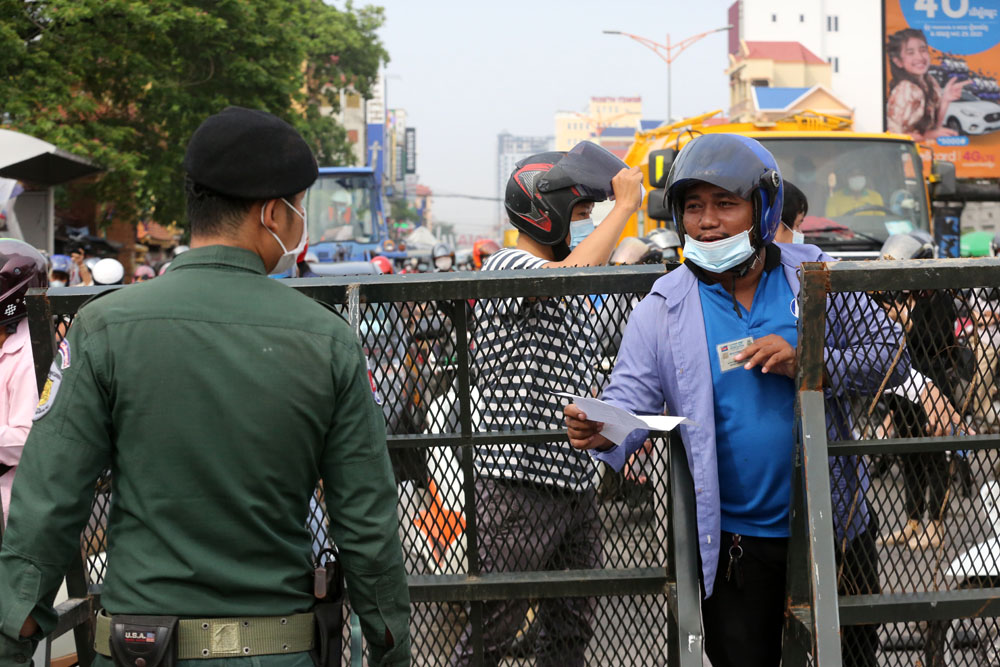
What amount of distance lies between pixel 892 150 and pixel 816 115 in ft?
3.50

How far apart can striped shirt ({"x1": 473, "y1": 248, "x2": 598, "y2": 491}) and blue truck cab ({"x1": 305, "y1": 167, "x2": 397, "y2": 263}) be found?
67.2 ft

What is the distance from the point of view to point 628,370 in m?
3.23

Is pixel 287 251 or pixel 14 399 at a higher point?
pixel 287 251

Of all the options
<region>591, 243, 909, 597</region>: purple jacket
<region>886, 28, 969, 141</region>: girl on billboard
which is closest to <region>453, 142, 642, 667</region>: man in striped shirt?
<region>591, 243, 909, 597</region>: purple jacket

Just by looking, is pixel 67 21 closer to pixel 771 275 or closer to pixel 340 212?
pixel 340 212

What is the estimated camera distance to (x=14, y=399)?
400 centimetres

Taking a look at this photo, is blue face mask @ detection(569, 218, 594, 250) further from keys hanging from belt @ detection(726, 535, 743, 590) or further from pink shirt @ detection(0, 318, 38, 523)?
pink shirt @ detection(0, 318, 38, 523)

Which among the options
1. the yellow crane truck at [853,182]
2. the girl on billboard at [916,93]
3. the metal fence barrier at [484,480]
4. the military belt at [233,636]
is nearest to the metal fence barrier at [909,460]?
the metal fence barrier at [484,480]

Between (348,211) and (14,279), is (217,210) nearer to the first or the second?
(14,279)

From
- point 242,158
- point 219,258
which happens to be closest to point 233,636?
point 219,258

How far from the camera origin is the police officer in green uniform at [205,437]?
231 cm

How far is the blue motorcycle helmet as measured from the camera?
126 inches

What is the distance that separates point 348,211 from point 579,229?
21.1 m

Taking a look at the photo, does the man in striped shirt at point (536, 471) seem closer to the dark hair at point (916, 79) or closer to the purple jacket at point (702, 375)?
the purple jacket at point (702, 375)
